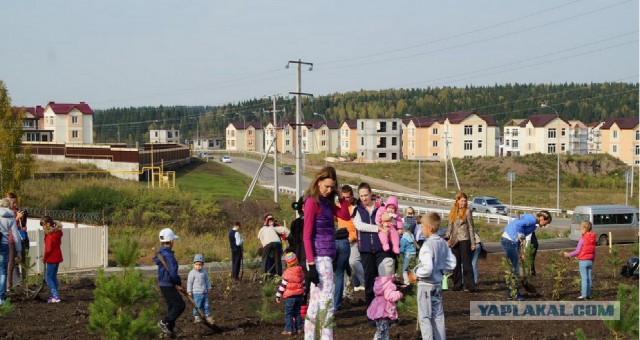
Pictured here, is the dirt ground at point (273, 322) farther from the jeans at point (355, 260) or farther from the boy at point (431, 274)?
the boy at point (431, 274)

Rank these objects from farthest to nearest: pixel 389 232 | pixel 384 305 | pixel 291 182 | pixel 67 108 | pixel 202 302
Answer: pixel 67 108, pixel 291 182, pixel 202 302, pixel 389 232, pixel 384 305

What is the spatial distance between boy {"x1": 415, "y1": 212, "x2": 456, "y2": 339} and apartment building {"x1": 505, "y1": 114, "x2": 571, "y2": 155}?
117 meters

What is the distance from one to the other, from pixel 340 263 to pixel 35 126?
9873 cm

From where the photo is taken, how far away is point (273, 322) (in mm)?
12625

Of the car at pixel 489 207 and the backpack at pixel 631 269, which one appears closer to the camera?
the backpack at pixel 631 269

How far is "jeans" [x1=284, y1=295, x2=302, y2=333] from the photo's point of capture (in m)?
11.3

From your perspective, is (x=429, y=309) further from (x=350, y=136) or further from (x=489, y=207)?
(x=350, y=136)

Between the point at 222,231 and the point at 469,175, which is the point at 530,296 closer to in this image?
the point at 222,231

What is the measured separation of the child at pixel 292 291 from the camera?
11.1m

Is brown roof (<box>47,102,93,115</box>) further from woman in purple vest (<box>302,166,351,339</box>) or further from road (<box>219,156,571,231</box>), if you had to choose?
woman in purple vest (<box>302,166,351,339</box>)

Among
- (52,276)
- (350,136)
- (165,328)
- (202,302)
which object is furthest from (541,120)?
(165,328)

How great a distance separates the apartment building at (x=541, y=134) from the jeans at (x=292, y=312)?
115 m

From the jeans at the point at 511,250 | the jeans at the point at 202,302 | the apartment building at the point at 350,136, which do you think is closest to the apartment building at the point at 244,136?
the apartment building at the point at 350,136

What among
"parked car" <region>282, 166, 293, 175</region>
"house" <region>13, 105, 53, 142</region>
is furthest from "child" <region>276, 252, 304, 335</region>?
"house" <region>13, 105, 53, 142</region>
